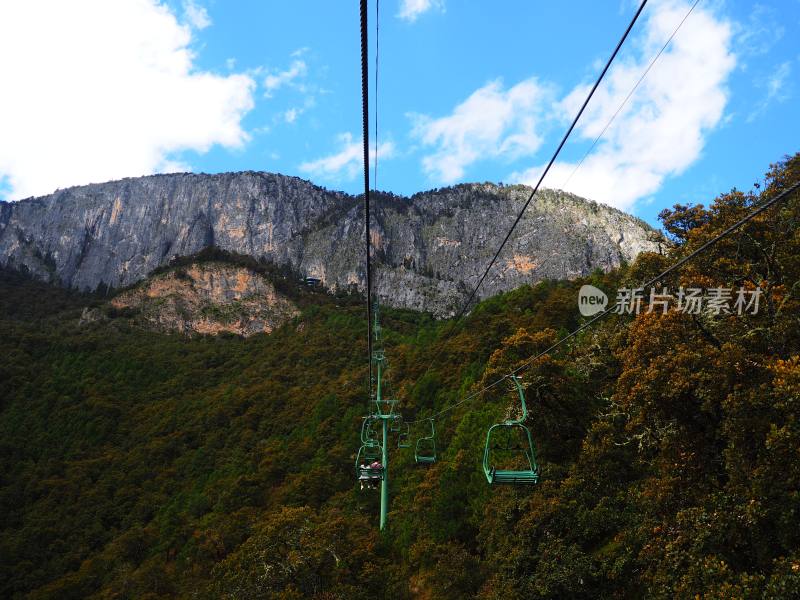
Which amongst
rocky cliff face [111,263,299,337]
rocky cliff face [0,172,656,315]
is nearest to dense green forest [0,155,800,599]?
rocky cliff face [111,263,299,337]

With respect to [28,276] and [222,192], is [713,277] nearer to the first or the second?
[222,192]

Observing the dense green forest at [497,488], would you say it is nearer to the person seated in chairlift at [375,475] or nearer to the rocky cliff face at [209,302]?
the person seated in chairlift at [375,475]

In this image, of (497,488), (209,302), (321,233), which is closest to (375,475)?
(497,488)

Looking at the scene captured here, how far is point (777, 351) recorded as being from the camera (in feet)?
37.7

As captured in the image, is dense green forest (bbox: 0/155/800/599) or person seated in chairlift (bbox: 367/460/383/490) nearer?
dense green forest (bbox: 0/155/800/599)

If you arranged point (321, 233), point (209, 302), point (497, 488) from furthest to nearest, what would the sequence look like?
1. point (321, 233)
2. point (209, 302)
3. point (497, 488)

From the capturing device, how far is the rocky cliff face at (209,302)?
105 meters

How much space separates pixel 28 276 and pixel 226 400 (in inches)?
4294

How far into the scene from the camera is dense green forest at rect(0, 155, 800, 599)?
10438 millimetres

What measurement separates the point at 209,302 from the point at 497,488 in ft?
327

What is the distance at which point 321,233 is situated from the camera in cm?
13538

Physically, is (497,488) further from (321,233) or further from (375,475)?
(321,233)

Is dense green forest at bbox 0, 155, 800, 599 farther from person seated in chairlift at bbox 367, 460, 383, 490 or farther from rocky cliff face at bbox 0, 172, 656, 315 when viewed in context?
rocky cliff face at bbox 0, 172, 656, 315

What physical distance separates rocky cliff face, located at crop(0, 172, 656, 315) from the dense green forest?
186 ft
